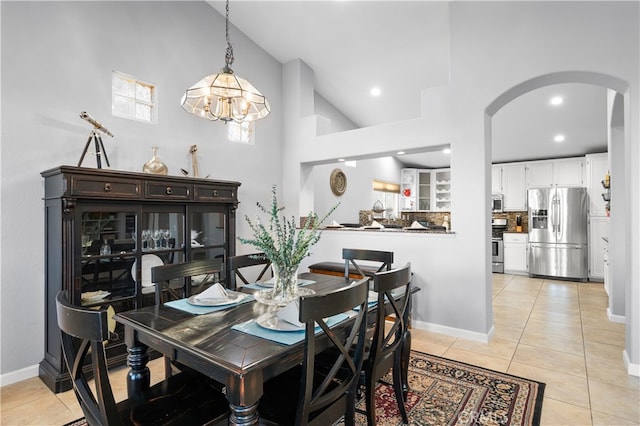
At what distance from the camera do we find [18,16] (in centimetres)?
257

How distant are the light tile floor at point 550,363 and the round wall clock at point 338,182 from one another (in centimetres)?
322

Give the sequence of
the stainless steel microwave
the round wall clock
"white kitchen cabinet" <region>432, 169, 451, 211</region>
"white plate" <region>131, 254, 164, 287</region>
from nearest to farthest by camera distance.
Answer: "white plate" <region>131, 254, 164, 287</region> < the round wall clock < the stainless steel microwave < "white kitchen cabinet" <region>432, 169, 451, 211</region>

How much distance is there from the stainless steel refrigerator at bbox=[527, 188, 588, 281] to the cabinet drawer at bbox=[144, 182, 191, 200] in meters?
6.55

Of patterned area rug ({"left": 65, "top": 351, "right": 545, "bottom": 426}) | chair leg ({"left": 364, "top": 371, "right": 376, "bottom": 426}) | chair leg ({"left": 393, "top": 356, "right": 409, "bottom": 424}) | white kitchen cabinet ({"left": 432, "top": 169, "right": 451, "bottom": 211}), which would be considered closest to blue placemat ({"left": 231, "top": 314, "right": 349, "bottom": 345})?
chair leg ({"left": 364, "top": 371, "right": 376, "bottom": 426})

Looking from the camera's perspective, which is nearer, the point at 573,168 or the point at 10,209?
the point at 10,209

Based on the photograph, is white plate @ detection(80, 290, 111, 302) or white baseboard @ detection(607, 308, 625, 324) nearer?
white plate @ detection(80, 290, 111, 302)

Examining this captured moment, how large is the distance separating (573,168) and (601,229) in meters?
1.26

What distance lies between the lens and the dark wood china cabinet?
2.46 m

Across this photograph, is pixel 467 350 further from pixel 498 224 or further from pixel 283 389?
pixel 498 224

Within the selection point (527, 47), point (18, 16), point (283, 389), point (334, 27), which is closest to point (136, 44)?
point (18, 16)

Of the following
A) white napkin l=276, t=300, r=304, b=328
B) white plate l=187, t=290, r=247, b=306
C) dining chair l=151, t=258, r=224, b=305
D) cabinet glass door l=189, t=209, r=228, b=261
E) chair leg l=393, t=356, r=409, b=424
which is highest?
cabinet glass door l=189, t=209, r=228, b=261

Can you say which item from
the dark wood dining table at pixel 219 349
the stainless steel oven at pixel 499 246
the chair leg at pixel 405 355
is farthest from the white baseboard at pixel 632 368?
the stainless steel oven at pixel 499 246

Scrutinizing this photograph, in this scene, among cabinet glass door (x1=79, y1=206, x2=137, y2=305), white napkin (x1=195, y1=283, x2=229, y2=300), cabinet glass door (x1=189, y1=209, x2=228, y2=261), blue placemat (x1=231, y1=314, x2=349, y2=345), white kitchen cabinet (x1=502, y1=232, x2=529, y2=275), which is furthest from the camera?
white kitchen cabinet (x1=502, y1=232, x2=529, y2=275)

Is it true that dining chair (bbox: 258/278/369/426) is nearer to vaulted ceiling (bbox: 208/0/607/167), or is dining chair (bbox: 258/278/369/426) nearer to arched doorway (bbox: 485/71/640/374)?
arched doorway (bbox: 485/71/640/374)
